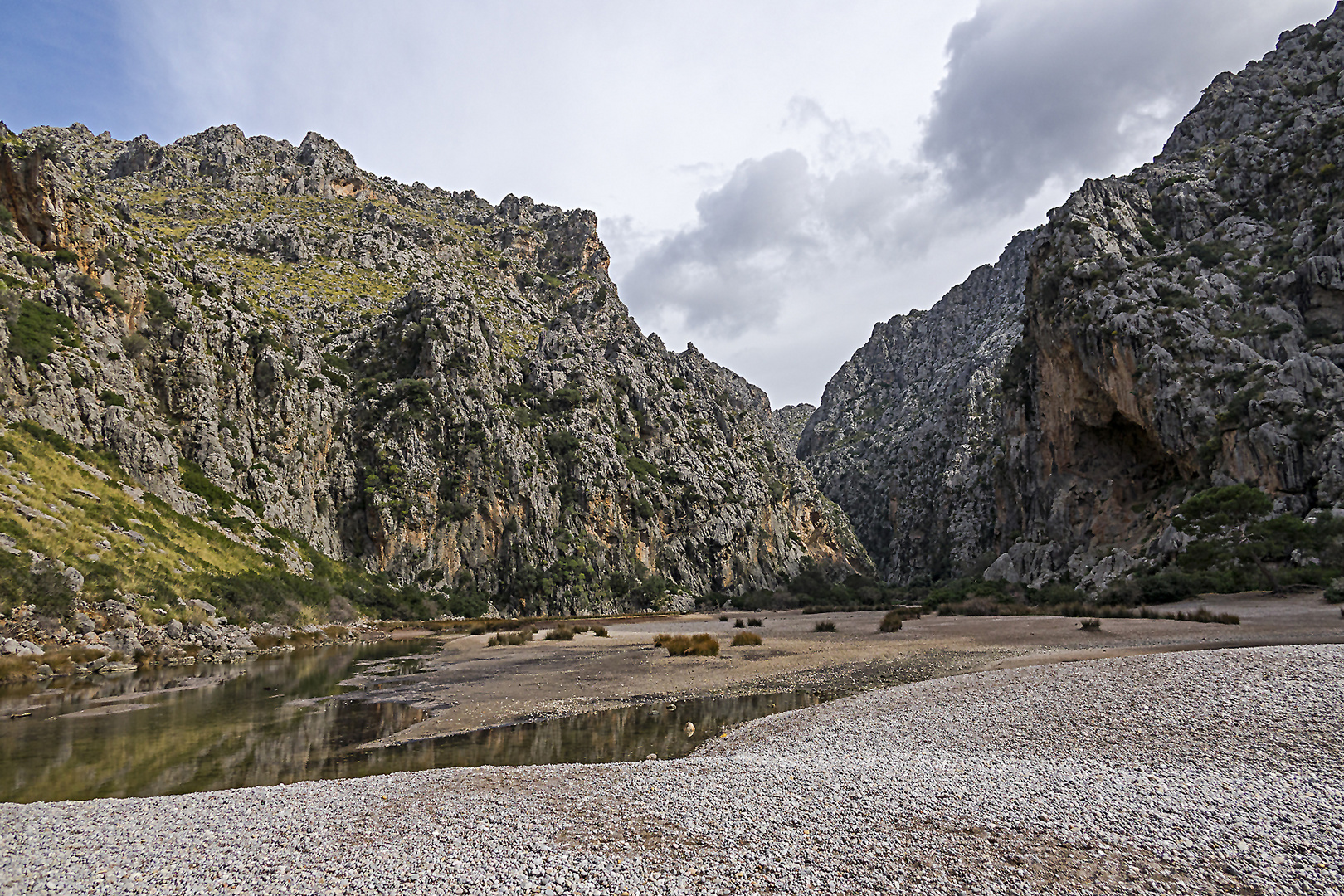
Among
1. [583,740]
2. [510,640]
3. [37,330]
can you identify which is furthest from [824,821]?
[37,330]

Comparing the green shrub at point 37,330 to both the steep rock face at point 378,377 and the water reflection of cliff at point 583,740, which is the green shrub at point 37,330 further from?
the water reflection of cliff at point 583,740

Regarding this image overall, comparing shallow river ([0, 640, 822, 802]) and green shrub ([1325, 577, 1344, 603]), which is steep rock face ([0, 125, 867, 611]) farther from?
green shrub ([1325, 577, 1344, 603])

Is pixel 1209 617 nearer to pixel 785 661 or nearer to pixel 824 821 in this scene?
pixel 785 661

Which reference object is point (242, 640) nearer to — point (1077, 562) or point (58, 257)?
point (58, 257)

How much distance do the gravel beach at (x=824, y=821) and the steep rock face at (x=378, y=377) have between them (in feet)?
132

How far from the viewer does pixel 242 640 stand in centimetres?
3128

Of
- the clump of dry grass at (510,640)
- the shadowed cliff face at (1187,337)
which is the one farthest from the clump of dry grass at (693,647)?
the shadowed cliff face at (1187,337)

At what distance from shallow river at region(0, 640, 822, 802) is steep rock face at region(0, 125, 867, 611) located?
2759 cm

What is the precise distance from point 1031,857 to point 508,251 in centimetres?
14101

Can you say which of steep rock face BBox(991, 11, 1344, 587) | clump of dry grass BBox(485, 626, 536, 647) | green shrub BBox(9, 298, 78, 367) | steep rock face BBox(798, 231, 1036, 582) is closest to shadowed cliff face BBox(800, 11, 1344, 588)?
steep rock face BBox(991, 11, 1344, 587)

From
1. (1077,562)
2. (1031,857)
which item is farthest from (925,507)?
(1031,857)

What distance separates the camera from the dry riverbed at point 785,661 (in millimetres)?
18141

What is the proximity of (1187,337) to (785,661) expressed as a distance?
5447 centimetres

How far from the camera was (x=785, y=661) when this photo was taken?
24375 millimetres
